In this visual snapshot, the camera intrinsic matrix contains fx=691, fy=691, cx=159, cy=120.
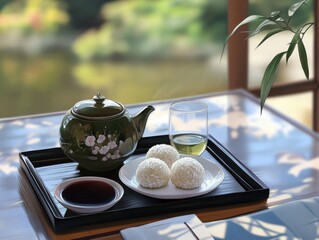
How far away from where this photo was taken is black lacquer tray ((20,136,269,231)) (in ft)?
4.60

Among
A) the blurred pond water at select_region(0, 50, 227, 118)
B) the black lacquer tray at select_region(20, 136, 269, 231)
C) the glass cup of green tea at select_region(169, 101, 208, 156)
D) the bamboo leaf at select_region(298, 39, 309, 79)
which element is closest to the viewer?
the bamboo leaf at select_region(298, 39, 309, 79)

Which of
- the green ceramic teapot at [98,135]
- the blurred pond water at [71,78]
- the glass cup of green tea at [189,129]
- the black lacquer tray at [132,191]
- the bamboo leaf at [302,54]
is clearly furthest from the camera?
the blurred pond water at [71,78]

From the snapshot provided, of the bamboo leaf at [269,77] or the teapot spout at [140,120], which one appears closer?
the bamboo leaf at [269,77]

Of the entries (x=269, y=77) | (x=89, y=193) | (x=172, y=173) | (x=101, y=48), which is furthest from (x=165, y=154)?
(x=101, y=48)

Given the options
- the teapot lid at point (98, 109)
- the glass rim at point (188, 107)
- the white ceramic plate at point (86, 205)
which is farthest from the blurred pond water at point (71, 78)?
the white ceramic plate at point (86, 205)

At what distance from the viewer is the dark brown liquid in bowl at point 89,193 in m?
1.44

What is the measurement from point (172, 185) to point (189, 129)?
25 centimetres

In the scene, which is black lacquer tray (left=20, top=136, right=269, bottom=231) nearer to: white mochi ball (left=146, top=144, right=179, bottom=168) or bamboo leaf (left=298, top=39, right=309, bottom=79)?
white mochi ball (left=146, top=144, right=179, bottom=168)

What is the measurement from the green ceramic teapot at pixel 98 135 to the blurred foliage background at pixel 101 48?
2.77 meters

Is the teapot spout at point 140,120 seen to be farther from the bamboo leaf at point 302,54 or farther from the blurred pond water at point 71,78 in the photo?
the blurred pond water at point 71,78

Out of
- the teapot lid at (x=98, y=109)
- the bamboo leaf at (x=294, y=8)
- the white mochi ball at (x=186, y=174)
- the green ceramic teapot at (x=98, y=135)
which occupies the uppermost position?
the bamboo leaf at (x=294, y=8)

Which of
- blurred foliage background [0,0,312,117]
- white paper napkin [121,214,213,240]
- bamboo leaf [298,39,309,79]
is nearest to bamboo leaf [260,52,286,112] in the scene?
bamboo leaf [298,39,309,79]

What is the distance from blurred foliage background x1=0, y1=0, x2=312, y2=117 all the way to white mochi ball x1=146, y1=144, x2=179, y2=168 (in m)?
2.79

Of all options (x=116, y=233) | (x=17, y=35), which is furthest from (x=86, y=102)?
(x=17, y=35)
